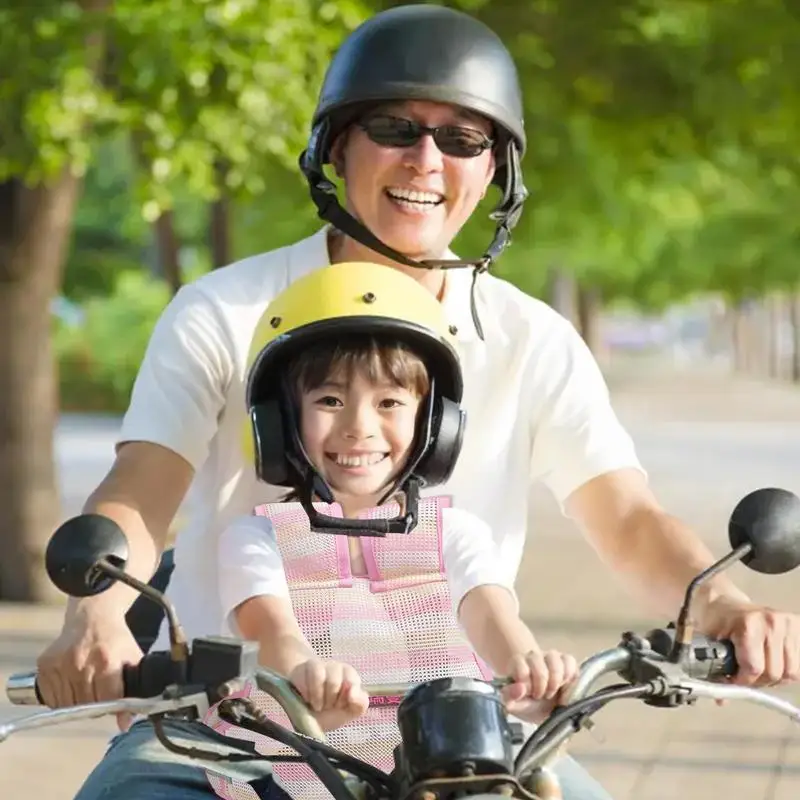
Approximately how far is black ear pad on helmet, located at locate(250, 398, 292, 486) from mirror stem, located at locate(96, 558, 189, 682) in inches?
16.5

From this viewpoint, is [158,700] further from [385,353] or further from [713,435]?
[713,435]

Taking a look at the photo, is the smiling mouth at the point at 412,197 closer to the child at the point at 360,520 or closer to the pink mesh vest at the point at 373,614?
the child at the point at 360,520

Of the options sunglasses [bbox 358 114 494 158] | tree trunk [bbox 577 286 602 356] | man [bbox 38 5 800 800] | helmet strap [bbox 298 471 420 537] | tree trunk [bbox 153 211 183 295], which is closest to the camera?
helmet strap [bbox 298 471 420 537]

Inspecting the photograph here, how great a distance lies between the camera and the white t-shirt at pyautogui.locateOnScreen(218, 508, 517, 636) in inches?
104

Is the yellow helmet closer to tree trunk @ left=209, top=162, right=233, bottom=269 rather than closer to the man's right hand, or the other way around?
the man's right hand

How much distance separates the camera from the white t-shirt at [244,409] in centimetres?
292

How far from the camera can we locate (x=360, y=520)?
2633 millimetres

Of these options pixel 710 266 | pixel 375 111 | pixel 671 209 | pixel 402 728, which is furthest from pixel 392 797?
pixel 710 266

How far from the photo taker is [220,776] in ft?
8.38

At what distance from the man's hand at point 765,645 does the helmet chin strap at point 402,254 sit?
0.80 metres

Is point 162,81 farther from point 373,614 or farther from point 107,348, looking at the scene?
point 107,348

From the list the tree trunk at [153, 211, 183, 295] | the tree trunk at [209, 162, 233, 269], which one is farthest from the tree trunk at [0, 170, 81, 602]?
the tree trunk at [153, 211, 183, 295]

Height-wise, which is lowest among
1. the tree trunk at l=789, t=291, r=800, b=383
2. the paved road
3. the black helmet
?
the paved road

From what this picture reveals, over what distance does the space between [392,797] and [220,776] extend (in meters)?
0.57
